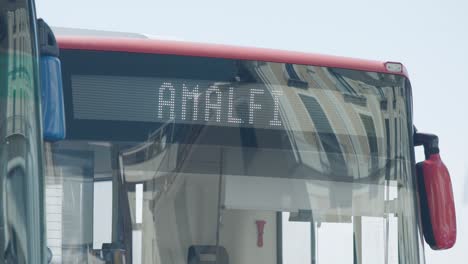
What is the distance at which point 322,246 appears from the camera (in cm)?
758

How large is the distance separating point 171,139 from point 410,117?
1659 millimetres

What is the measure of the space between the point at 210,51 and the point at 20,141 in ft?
8.31

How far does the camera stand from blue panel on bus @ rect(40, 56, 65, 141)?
18.7ft

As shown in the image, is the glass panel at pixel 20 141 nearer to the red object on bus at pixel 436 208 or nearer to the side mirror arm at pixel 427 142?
the red object on bus at pixel 436 208

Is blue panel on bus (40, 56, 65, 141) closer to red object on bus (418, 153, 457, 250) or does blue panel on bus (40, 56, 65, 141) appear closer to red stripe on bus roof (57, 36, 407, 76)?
red stripe on bus roof (57, 36, 407, 76)

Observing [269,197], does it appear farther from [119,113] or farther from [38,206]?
[38,206]

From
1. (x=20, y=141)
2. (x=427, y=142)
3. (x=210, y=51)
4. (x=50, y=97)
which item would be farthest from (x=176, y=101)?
(x=20, y=141)

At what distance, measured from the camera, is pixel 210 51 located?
25.0ft

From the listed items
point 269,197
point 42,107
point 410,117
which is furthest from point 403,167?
point 42,107

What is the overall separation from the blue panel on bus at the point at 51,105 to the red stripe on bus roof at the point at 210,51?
152cm

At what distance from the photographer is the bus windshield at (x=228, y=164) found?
7.11 metres

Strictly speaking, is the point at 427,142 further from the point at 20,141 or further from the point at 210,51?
the point at 20,141

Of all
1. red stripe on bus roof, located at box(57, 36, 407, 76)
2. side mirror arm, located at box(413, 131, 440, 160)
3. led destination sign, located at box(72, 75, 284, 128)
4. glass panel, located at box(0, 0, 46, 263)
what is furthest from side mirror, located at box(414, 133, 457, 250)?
glass panel, located at box(0, 0, 46, 263)

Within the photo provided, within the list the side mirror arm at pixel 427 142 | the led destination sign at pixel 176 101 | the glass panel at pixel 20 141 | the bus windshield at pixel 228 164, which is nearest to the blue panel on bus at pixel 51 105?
the glass panel at pixel 20 141
